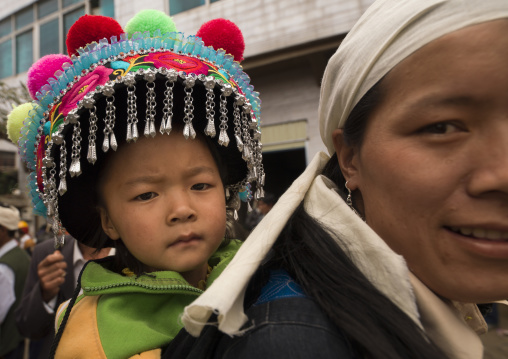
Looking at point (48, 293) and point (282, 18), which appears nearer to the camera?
point (48, 293)

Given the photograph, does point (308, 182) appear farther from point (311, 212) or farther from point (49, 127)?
point (49, 127)

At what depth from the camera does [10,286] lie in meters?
3.61

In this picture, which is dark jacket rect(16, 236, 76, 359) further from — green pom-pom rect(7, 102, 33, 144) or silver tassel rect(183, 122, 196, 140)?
silver tassel rect(183, 122, 196, 140)

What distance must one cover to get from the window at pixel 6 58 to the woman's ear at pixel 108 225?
12725mm

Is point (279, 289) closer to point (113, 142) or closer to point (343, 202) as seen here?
point (343, 202)

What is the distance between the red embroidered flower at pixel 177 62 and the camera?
4.52ft

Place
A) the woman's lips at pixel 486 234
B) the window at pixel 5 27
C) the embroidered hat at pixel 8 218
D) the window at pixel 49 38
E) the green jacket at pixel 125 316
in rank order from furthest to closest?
the window at pixel 5 27 < the window at pixel 49 38 < the embroidered hat at pixel 8 218 < the green jacket at pixel 125 316 < the woman's lips at pixel 486 234

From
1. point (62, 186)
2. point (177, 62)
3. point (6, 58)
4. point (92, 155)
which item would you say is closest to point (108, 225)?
point (62, 186)

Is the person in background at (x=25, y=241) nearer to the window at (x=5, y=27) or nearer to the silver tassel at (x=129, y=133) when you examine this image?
the silver tassel at (x=129, y=133)

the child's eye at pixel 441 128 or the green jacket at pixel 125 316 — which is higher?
the child's eye at pixel 441 128

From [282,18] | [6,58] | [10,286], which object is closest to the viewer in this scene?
[10,286]

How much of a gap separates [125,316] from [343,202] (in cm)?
86

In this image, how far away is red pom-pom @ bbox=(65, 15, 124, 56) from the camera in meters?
1.55

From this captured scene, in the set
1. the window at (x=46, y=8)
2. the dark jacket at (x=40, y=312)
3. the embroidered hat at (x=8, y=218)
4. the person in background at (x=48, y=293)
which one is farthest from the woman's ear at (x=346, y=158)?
the window at (x=46, y=8)
